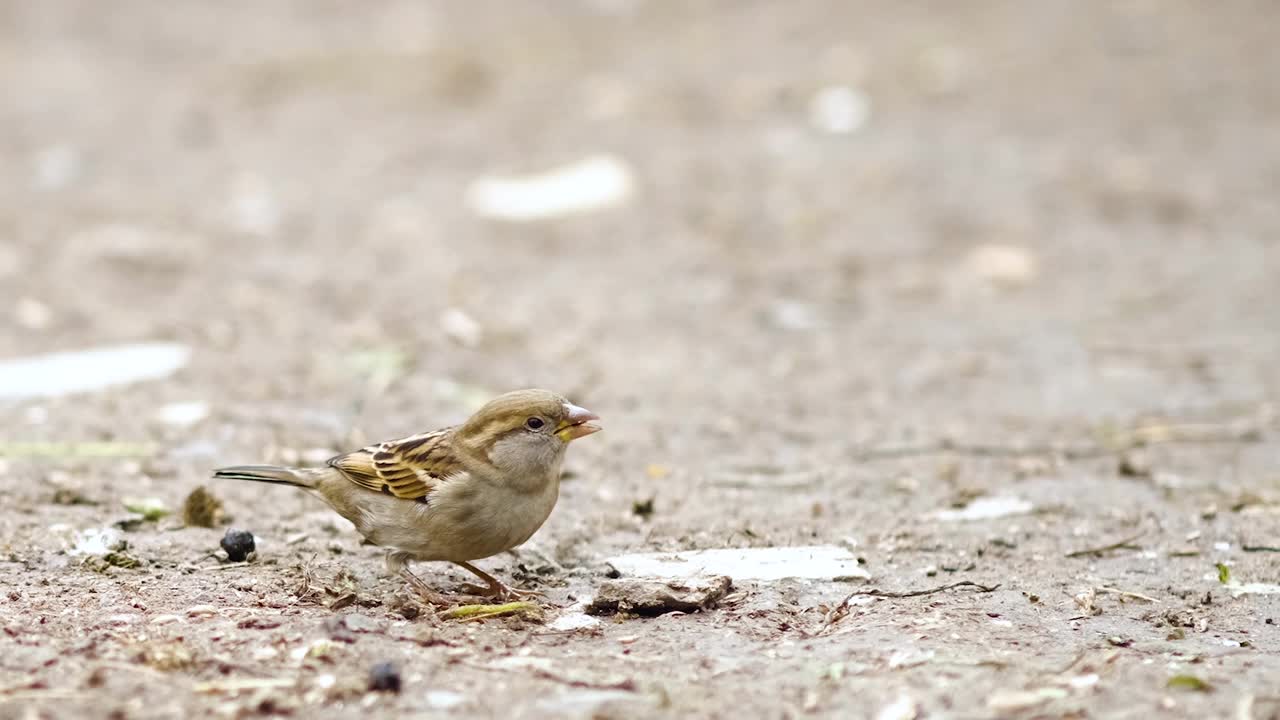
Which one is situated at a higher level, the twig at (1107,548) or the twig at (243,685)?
the twig at (243,685)

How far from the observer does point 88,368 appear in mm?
7148

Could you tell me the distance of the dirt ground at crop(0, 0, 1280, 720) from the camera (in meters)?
3.76

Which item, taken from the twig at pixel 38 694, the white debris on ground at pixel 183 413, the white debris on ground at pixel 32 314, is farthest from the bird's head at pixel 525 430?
the white debris on ground at pixel 32 314

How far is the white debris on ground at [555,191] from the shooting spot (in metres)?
10.3

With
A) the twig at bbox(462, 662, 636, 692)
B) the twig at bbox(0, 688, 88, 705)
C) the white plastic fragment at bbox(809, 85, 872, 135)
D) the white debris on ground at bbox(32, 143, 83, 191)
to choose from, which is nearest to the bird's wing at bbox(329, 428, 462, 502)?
the twig at bbox(462, 662, 636, 692)

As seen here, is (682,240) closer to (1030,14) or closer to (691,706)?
(1030,14)

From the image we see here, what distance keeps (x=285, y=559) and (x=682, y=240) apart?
5510 millimetres

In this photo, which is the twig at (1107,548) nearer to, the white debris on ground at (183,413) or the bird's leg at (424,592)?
the bird's leg at (424,592)

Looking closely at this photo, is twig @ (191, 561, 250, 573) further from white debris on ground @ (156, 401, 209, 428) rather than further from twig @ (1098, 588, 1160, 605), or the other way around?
twig @ (1098, 588, 1160, 605)

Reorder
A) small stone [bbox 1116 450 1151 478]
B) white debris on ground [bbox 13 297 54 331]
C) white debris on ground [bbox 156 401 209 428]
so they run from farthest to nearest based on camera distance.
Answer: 1. white debris on ground [bbox 13 297 54 331]
2. white debris on ground [bbox 156 401 209 428]
3. small stone [bbox 1116 450 1151 478]

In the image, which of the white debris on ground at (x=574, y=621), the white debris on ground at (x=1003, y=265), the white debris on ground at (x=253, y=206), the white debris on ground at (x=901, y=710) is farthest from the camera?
the white debris on ground at (x=253, y=206)

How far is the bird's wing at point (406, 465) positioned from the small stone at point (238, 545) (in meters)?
0.34

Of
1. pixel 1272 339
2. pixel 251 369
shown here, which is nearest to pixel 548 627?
pixel 251 369

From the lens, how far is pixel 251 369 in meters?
7.34
